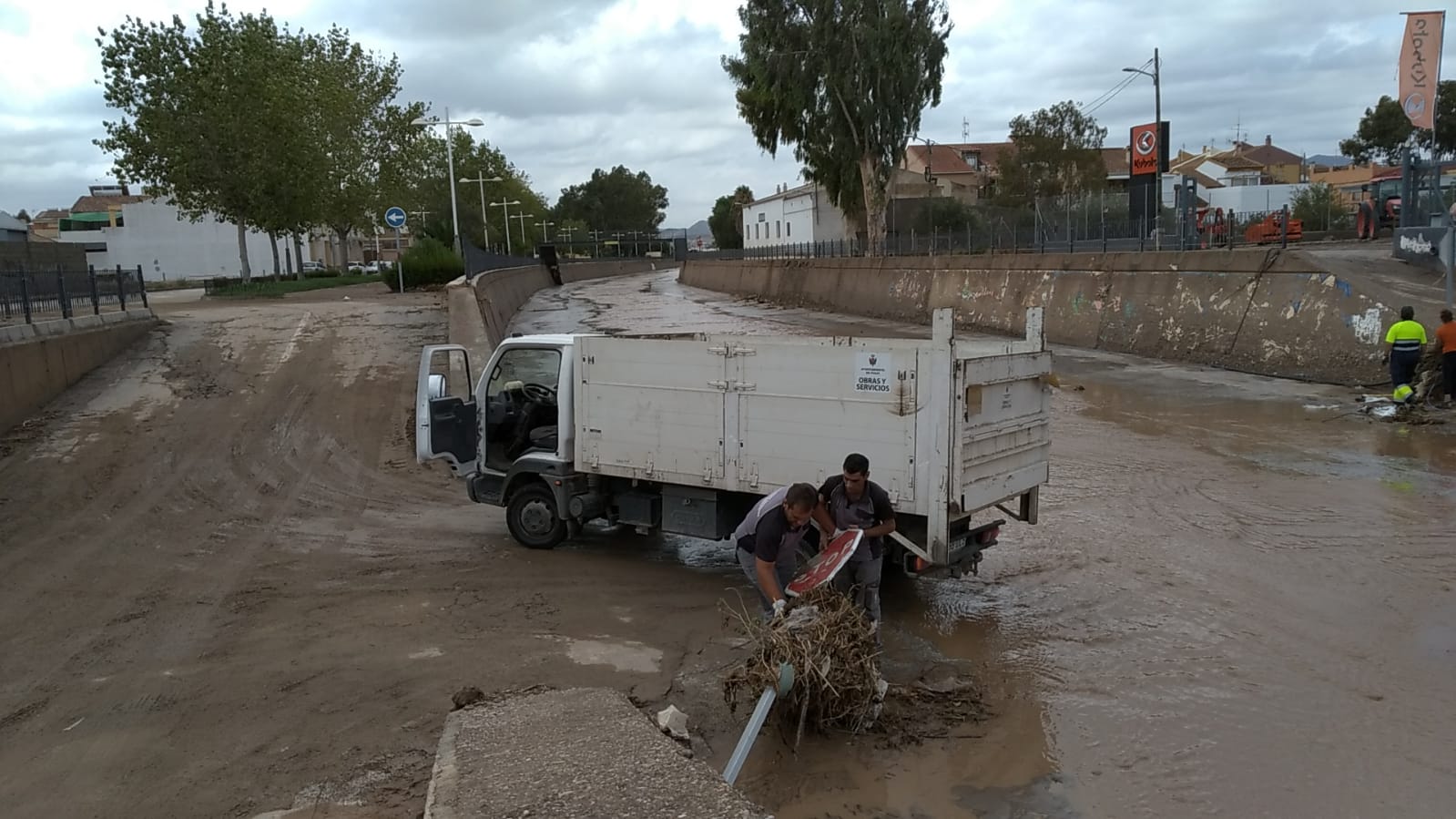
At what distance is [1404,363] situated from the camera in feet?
47.3

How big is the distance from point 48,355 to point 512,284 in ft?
78.4

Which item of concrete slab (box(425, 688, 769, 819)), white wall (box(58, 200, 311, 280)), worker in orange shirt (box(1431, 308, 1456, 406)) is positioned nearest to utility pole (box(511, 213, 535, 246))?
white wall (box(58, 200, 311, 280))

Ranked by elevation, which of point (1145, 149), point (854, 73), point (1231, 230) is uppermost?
point (854, 73)

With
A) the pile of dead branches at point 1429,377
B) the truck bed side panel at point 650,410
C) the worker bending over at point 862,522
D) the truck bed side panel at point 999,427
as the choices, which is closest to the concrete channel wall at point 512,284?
the truck bed side panel at point 650,410

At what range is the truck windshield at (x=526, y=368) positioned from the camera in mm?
9086

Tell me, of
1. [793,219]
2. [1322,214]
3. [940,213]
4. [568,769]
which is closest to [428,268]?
[568,769]

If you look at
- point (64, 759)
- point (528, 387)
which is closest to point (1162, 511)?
point (528, 387)

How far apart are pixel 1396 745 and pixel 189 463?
12.4m

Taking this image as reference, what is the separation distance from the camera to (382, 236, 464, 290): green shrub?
32.2 m

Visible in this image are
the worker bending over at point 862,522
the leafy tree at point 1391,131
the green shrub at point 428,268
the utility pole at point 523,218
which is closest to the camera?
the worker bending over at point 862,522

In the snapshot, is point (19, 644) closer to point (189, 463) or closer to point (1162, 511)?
point (189, 463)

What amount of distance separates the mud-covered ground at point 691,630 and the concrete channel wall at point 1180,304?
4.11 m

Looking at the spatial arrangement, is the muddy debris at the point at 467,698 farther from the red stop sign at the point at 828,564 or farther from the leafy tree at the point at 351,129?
the leafy tree at the point at 351,129

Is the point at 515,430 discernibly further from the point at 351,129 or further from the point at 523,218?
the point at 523,218
